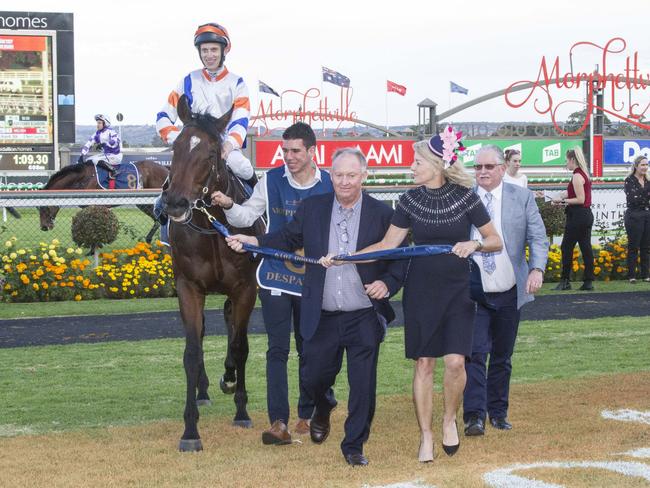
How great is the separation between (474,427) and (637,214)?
9.68 meters

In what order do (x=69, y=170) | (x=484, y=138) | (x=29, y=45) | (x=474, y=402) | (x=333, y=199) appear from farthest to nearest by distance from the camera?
(x=484, y=138), (x=29, y=45), (x=69, y=170), (x=474, y=402), (x=333, y=199)

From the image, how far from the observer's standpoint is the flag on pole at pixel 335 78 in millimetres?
47875

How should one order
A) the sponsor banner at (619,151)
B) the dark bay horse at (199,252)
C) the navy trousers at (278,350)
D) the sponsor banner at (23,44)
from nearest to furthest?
the dark bay horse at (199,252)
the navy trousers at (278,350)
the sponsor banner at (23,44)
the sponsor banner at (619,151)

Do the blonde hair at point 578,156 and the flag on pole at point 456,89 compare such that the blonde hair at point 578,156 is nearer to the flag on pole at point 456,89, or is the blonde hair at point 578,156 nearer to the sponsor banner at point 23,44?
the sponsor banner at point 23,44

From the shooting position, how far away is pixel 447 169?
251 inches

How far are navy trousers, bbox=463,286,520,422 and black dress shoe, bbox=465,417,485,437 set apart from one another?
0.04 m

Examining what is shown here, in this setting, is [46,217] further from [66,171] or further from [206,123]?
[206,123]

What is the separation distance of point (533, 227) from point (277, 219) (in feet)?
5.43

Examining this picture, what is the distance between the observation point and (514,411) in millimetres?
7730

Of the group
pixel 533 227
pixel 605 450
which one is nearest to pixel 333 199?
pixel 533 227

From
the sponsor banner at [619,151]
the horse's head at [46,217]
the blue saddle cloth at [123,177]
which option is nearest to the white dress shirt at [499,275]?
the horse's head at [46,217]

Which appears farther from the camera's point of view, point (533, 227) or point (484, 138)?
point (484, 138)

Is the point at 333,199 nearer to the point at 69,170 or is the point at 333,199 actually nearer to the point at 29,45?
the point at 69,170

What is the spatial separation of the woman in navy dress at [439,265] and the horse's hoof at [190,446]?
1.31 m
